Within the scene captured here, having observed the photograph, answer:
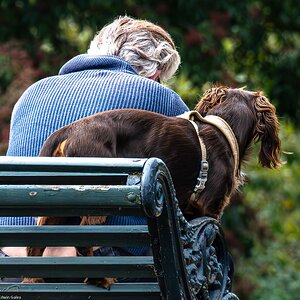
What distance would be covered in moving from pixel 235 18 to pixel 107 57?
6403 mm

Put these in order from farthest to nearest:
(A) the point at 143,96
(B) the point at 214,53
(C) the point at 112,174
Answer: (B) the point at 214,53, (A) the point at 143,96, (C) the point at 112,174

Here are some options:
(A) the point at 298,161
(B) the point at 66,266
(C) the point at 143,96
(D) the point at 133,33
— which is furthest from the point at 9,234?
(A) the point at 298,161

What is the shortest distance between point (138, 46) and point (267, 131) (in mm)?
581

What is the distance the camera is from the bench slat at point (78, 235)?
8.79 ft

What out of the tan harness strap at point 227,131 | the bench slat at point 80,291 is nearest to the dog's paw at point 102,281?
the bench slat at point 80,291

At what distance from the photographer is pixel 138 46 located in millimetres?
3895

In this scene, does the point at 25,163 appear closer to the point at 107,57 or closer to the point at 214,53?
the point at 107,57

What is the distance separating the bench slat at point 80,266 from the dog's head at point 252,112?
111cm

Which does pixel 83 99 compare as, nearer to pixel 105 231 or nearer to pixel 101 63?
pixel 101 63

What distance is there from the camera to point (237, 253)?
10031mm

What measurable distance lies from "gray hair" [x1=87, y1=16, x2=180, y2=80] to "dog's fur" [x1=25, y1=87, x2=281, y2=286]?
236 mm

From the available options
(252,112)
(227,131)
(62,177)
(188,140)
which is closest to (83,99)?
(188,140)

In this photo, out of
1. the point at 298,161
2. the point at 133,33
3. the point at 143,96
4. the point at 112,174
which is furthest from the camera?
the point at 298,161

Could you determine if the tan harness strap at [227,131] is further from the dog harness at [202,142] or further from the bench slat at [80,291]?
the bench slat at [80,291]
